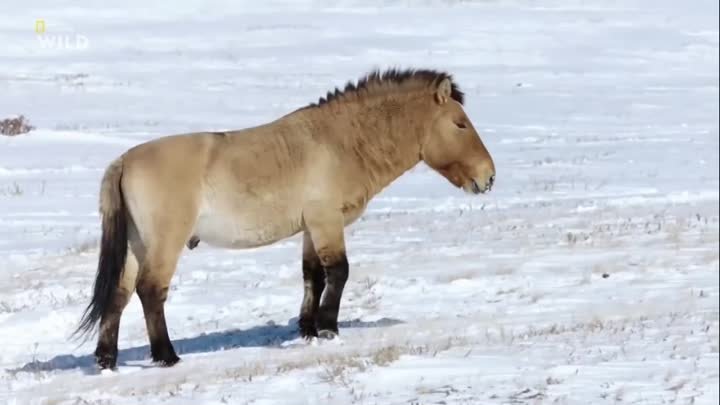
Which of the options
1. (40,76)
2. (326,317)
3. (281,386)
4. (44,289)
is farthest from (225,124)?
(281,386)

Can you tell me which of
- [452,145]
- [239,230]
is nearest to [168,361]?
[239,230]

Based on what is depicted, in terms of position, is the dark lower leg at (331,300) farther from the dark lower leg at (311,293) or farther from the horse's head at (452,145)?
the horse's head at (452,145)

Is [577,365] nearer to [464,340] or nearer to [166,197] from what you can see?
[464,340]

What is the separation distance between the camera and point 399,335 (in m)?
9.41

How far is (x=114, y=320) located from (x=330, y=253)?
4.87 feet

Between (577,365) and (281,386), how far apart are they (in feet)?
5.25

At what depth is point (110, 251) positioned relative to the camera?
8727mm

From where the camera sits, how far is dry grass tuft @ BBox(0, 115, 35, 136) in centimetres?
2478

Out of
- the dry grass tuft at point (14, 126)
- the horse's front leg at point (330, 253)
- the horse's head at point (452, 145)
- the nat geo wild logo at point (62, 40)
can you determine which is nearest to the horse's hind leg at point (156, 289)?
the horse's front leg at point (330, 253)

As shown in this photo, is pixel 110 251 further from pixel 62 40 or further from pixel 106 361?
pixel 62 40

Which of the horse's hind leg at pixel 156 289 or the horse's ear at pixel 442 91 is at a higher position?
the horse's ear at pixel 442 91

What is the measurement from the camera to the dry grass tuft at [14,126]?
81.3ft

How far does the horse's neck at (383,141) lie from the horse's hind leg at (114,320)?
1.73 m

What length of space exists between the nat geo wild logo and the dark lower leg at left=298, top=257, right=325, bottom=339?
1219 inches
